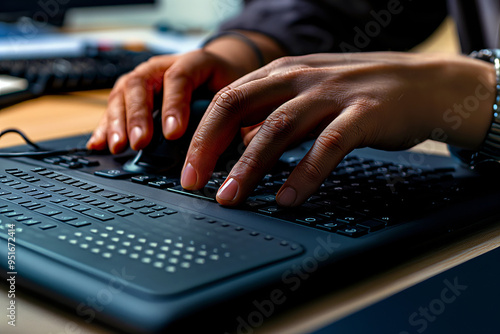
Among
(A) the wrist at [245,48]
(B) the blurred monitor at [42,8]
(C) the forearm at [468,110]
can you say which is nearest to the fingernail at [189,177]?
(C) the forearm at [468,110]

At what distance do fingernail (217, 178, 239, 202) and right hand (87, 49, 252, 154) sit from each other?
13 centimetres

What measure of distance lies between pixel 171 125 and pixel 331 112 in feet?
0.52

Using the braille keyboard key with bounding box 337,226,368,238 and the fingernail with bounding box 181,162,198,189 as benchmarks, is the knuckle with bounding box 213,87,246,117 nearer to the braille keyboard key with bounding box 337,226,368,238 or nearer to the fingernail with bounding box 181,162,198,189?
the fingernail with bounding box 181,162,198,189

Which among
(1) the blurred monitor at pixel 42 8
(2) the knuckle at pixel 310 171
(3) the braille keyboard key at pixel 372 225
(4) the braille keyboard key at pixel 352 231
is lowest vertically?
(1) the blurred monitor at pixel 42 8

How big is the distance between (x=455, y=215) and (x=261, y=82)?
0.20 meters

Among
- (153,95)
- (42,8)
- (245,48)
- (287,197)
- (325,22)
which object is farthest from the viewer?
(42,8)

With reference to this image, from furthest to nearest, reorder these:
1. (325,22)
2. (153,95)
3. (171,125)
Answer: (325,22) < (153,95) < (171,125)

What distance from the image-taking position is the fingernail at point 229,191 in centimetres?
41

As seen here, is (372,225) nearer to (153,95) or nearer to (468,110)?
(468,110)

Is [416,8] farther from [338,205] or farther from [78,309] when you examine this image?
[78,309]

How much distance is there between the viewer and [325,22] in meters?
1.00

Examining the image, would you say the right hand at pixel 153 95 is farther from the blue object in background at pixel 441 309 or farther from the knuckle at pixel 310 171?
the blue object in background at pixel 441 309

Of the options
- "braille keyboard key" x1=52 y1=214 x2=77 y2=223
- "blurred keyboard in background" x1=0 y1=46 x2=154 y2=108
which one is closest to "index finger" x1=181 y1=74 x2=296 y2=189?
"braille keyboard key" x1=52 y1=214 x2=77 y2=223

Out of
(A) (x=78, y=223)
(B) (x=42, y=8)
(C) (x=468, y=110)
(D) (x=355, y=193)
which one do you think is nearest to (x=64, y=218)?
(A) (x=78, y=223)
